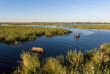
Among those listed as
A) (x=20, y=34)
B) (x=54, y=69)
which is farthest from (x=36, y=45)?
(x=54, y=69)

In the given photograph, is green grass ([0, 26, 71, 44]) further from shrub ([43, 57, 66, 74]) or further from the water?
shrub ([43, 57, 66, 74])

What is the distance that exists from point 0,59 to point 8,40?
7.89 m

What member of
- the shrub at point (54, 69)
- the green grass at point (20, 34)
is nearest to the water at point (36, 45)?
the green grass at point (20, 34)

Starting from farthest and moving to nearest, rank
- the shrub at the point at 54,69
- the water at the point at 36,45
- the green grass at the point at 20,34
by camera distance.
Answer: the green grass at the point at 20,34, the water at the point at 36,45, the shrub at the point at 54,69

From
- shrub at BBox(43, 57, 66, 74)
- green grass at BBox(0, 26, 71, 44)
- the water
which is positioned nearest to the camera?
shrub at BBox(43, 57, 66, 74)

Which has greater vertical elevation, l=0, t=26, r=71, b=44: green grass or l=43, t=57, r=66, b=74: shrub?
l=0, t=26, r=71, b=44: green grass

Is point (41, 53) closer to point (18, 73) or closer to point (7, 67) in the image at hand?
point (7, 67)

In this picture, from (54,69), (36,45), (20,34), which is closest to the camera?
(54,69)

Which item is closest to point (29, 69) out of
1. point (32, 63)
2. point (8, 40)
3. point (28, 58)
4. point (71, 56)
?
point (32, 63)

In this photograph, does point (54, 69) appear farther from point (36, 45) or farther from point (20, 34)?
point (20, 34)

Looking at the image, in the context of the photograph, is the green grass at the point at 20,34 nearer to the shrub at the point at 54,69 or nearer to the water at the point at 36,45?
the water at the point at 36,45

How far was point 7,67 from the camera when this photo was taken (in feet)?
25.2

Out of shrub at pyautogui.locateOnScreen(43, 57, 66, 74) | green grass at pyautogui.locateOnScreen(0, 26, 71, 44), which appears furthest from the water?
shrub at pyautogui.locateOnScreen(43, 57, 66, 74)

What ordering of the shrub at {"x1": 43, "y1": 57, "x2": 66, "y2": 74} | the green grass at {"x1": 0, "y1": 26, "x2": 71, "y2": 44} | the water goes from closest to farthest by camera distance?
1. the shrub at {"x1": 43, "y1": 57, "x2": 66, "y2": 74}
2. the water
3. the green grass at {"x1": 0, "y1": 26, "x2": 71, "y2": 44}
